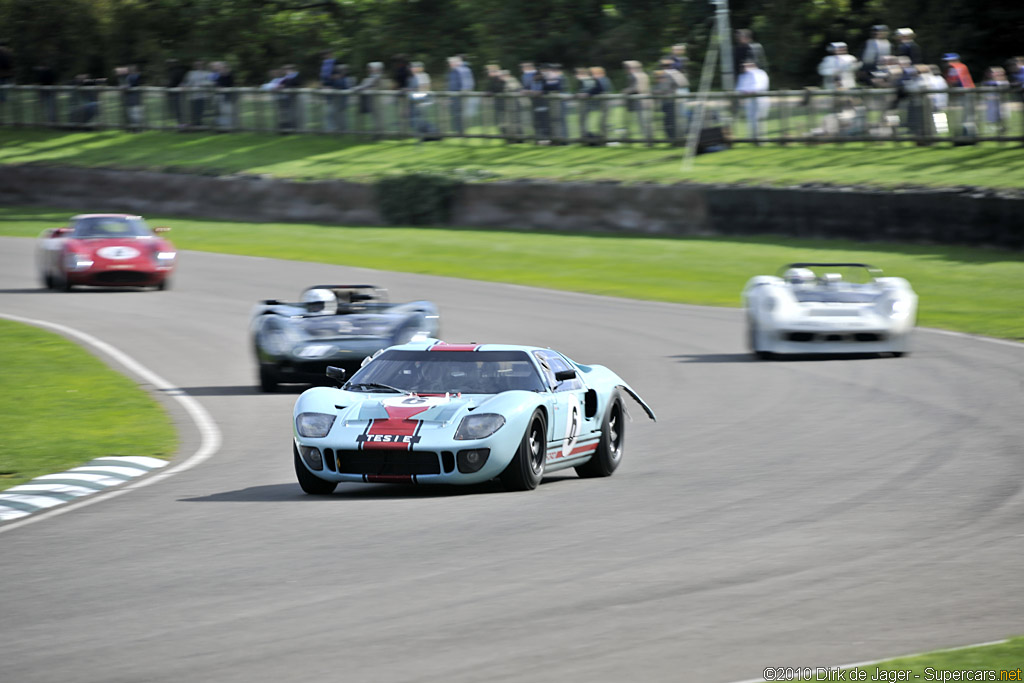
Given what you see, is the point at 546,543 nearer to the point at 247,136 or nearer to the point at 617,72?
the point at 247,136

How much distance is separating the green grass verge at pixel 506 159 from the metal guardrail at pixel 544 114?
32 centimetres

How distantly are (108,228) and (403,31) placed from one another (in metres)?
26.3

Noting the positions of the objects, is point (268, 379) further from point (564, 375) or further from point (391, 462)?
point (391, 462)

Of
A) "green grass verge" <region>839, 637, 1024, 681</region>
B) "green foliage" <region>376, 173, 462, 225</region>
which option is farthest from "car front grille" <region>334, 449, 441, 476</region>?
"green foliage" <region>376, 173, 462, 225</region>

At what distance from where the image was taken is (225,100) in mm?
45031

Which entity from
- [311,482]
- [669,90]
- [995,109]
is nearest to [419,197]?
[669,90]

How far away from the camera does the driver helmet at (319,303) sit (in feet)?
58.7

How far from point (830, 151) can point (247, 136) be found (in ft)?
57.9

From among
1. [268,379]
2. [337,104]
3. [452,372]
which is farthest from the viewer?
[337,104]

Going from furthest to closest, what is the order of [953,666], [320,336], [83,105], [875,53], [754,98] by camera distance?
[83,105] → [754,98] → [875,53] → [320,336] → [953,666]

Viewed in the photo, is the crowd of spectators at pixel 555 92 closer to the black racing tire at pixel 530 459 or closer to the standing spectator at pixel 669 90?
the standing spectator at pixel 669 90

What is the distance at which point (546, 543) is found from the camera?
27.6 feet

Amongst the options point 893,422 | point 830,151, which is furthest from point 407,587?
point 830,151

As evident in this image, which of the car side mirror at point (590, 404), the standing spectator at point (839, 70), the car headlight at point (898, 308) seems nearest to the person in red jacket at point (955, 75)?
the standing spectator at point (839, 70)
